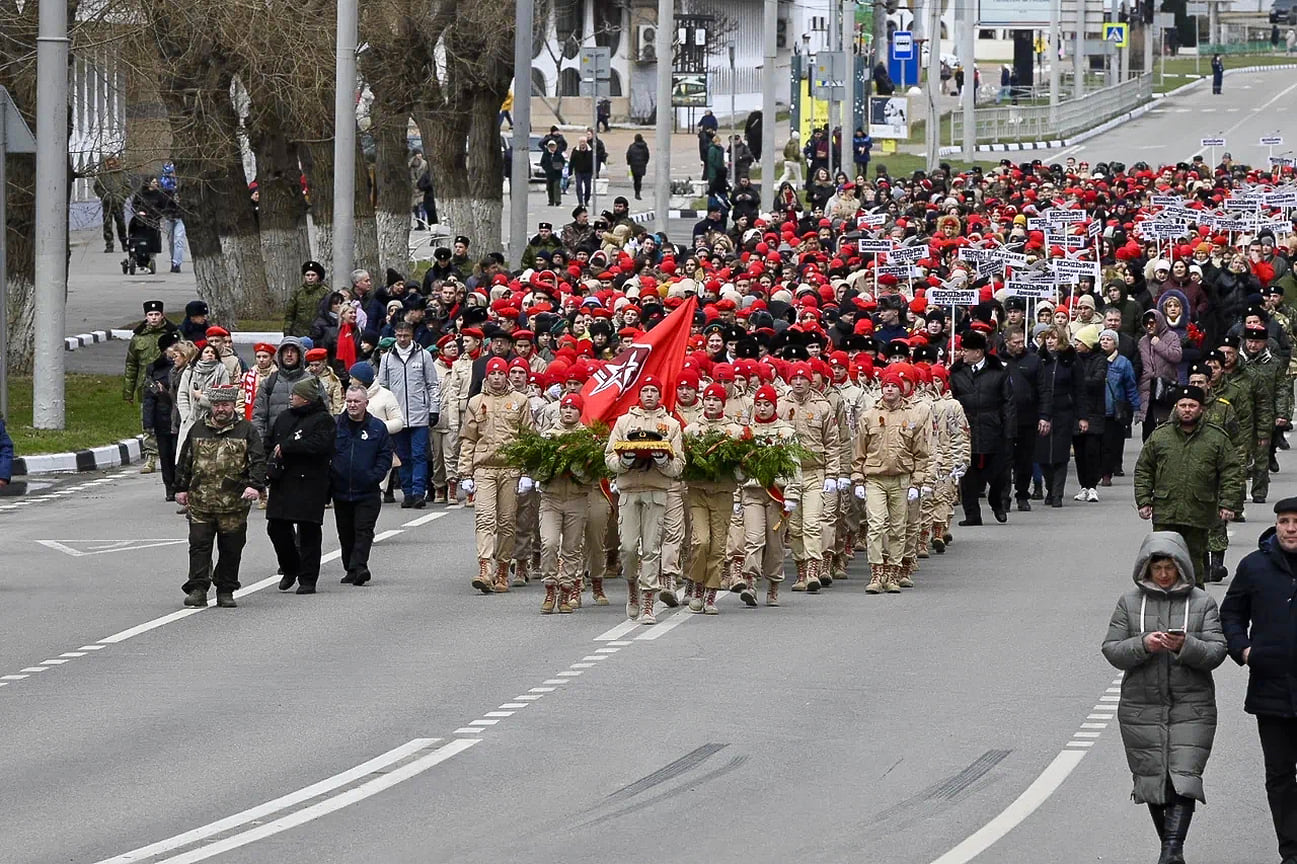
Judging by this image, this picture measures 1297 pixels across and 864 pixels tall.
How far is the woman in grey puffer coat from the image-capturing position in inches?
417

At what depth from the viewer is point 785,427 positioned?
59.9 feet

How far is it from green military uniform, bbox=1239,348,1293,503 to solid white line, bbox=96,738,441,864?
9832 millimetres

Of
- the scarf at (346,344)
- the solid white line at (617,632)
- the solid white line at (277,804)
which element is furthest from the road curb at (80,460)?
the solid white line at (277,804)

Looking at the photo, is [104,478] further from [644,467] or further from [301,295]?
Answer: [644,467]

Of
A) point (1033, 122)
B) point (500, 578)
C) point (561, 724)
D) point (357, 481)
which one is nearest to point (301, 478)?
point (357, 481)

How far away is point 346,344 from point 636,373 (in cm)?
848

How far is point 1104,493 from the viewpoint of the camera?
25.0 metres

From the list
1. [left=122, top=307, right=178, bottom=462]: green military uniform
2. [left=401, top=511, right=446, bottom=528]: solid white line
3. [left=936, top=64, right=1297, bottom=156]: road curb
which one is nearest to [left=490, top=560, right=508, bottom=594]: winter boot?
[left=401, top=511, right=446, bottom=528]: solid white line

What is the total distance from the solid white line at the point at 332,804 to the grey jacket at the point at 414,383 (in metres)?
10.2

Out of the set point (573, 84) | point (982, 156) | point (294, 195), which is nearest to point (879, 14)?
point (573, 84)

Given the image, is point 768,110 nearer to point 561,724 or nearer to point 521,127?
point 521,127

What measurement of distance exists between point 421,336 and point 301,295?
4.31 meters

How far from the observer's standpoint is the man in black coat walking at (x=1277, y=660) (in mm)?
10547

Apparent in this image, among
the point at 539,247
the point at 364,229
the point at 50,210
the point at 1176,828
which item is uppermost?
the point at 364,229
